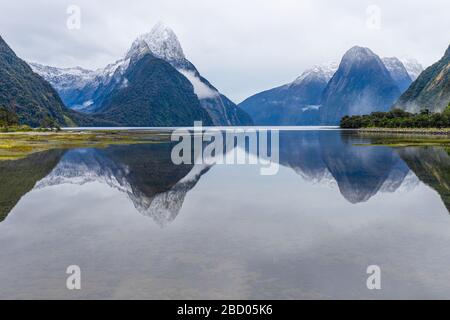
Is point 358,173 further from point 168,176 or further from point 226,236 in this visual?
point 226,236

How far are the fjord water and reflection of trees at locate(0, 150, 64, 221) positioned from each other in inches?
9.7

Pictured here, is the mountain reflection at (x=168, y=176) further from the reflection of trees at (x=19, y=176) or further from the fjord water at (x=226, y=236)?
the fjord water at (x=226, y=236)

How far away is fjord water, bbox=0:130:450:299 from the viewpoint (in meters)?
17.0

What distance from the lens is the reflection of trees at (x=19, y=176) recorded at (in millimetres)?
36172

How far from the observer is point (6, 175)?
168 ft

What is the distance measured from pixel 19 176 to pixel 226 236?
118 ft

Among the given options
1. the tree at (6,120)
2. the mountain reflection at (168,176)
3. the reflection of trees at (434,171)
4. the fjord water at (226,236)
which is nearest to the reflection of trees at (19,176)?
the mountain reflection at (168,176)

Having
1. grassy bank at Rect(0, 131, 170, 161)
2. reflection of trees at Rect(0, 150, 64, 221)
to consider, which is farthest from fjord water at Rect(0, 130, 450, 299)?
grassy bank at Rect(0, 131, 170, 161)

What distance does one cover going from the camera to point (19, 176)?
167 feet

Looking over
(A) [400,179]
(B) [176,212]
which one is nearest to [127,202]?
(B) [176,212]

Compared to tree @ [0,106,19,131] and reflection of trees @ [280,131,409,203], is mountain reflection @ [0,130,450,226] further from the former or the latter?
tree @ [0,106,19,131]

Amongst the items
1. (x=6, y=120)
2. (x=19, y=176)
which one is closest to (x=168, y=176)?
(x=19, y=176)
